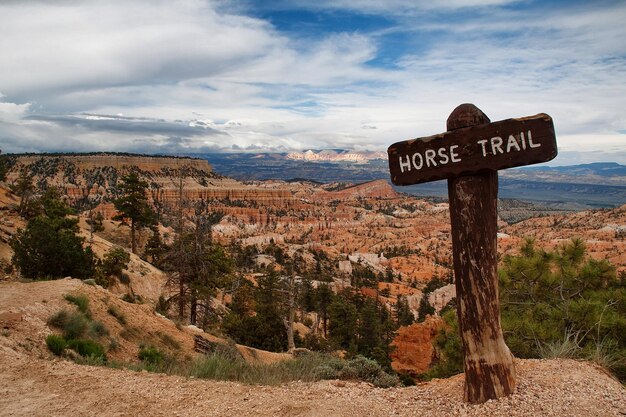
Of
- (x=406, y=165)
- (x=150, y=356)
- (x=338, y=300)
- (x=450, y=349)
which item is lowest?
(x=338, y=300)

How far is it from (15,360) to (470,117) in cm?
682

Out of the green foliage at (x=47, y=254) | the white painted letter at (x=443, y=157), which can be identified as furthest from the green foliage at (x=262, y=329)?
the white painted letter at (x=443, y=157)

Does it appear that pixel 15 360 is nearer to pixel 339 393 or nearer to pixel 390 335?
pixel 339 393

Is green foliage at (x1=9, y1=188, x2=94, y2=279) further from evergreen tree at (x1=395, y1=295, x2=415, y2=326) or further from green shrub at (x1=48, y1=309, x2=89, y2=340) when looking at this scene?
evergreen tree at (x1=395, y1=295, x2=415, y2=326)

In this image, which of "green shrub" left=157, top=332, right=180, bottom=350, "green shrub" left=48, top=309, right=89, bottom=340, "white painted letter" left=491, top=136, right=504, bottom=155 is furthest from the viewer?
"green shrub" left=157, top=332, right=180, bottom=350

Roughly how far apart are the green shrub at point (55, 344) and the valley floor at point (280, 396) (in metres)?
0.78

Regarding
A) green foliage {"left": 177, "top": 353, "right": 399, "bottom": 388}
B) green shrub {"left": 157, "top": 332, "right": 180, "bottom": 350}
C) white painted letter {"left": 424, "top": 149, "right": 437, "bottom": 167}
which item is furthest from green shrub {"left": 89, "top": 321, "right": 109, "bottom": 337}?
white painted letter {"left": 424, "top": 149, "right": 437, "bottom": 167}

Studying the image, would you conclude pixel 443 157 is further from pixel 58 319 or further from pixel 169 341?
pixel 169 341

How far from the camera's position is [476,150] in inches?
175

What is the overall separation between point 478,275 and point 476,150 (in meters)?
1.28

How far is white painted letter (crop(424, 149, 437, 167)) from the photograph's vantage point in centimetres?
465

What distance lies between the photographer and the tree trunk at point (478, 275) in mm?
4516

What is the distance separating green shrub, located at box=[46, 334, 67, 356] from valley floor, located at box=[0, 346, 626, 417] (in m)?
0.78

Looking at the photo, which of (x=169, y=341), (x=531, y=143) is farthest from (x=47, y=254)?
(x=531, y=143)
